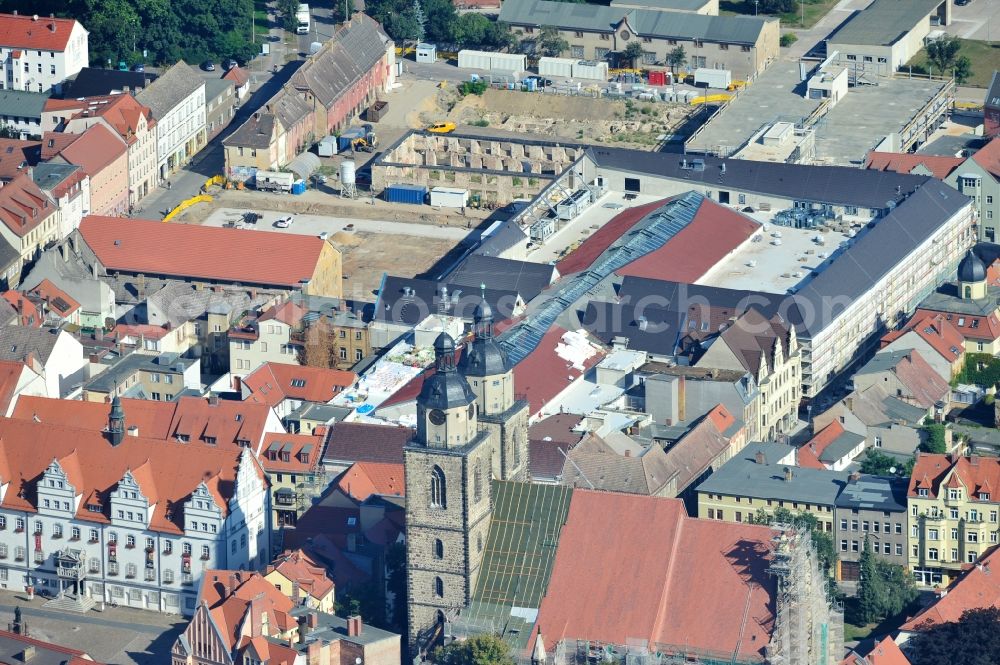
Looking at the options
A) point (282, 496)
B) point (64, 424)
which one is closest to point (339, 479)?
point (282, 496)

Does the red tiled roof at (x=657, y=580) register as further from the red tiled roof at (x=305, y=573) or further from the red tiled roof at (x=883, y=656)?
the red tiled roof at (x=305, y=573)

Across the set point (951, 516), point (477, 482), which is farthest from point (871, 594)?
point (477, 482)

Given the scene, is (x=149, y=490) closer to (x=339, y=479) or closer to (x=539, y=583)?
(x=339, y=479)

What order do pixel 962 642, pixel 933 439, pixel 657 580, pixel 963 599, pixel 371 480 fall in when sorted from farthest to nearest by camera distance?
pixel 933 439, pixel 371 480, pixel 963 599, pixel 962 642, pixel 657 580

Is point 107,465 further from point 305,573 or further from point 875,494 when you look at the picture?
point 875,494

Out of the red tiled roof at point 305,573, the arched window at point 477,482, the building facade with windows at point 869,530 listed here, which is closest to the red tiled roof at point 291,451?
the red tiled roof at point 305,573
